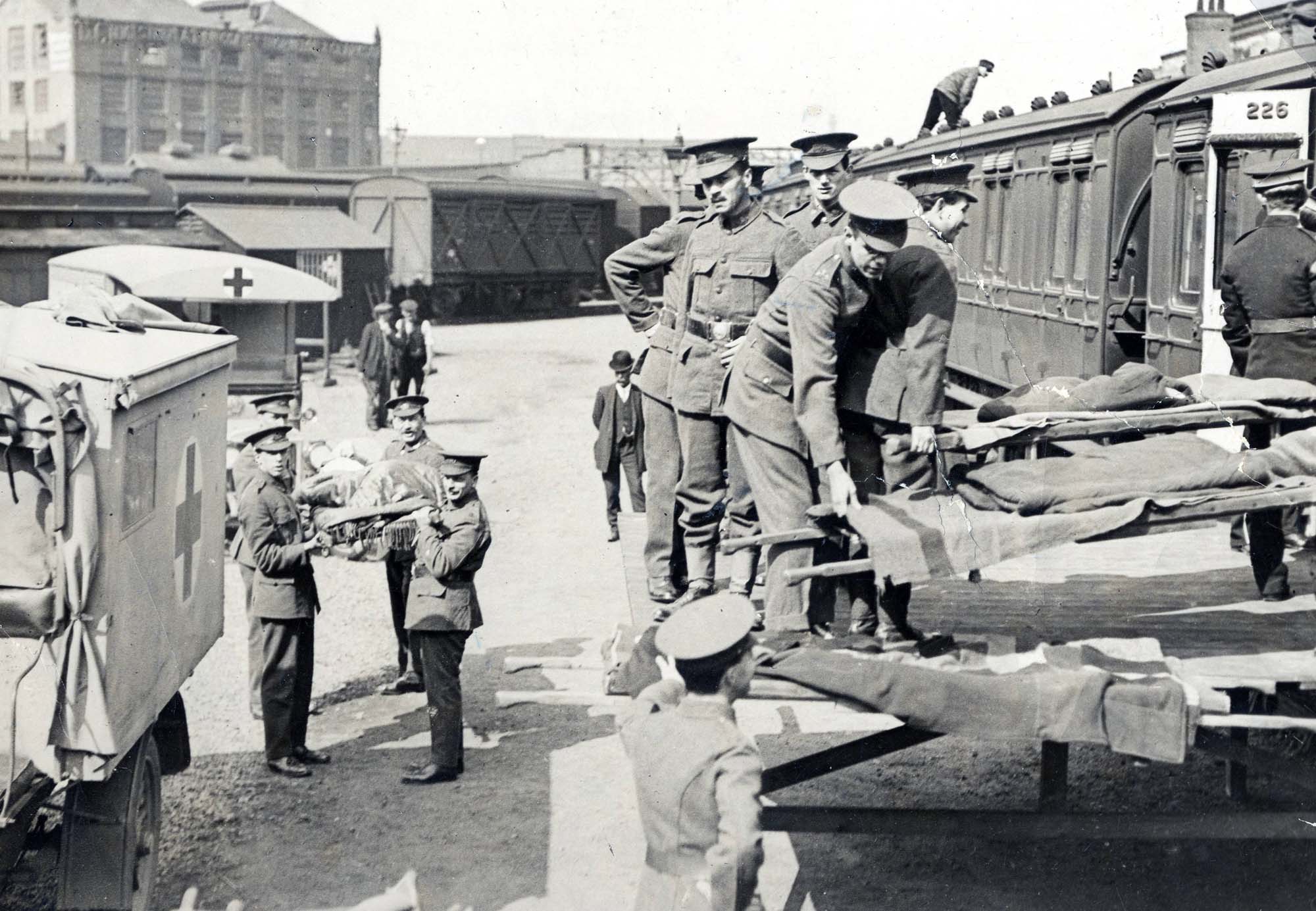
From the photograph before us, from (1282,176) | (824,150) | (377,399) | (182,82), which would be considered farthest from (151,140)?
(1282,176)

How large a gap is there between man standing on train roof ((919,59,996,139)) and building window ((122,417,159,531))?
1260 centimetres

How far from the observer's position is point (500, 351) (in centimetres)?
2867

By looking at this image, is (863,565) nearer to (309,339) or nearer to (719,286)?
(719,286)

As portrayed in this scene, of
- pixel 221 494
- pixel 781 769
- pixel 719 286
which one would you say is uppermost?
pixel 719 286

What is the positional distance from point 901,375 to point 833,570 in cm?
83

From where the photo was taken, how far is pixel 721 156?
6.47 metres

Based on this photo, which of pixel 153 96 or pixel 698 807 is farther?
pixel 153 96

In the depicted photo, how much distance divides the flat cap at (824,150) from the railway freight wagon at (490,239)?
83.1 feet

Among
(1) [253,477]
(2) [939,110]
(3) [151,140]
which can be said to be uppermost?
(3) [151,140]

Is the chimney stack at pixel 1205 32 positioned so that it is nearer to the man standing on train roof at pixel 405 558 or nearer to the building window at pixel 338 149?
the man standing on train roof at pixel 405 558

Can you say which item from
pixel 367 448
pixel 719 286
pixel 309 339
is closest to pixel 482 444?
pixel 367 448

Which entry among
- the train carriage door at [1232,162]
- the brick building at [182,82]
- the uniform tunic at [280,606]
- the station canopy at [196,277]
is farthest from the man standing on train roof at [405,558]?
the brick building at [182,82]

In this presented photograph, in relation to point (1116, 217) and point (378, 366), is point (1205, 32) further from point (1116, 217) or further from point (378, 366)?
point (378, 366)

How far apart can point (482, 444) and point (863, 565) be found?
45.2ft
